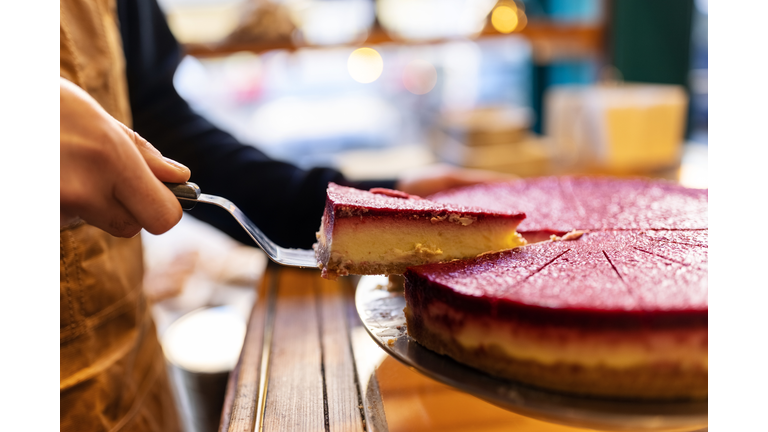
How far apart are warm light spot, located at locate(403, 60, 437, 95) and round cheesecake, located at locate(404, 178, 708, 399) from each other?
11.0 feet

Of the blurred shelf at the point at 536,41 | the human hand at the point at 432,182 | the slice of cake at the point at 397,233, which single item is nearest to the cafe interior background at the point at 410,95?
the blurred shelf at the point at 536,41

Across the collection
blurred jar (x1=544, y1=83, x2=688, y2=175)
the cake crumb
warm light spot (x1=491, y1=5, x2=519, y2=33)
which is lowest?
the cake crumb

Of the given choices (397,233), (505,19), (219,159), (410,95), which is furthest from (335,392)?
(410,95)

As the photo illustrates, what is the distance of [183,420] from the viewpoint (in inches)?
57.5

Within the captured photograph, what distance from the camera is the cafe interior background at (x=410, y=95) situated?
230 cm

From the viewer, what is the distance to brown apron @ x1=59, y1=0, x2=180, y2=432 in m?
1.02

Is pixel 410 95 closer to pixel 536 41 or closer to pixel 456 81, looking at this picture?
pixel 456 81

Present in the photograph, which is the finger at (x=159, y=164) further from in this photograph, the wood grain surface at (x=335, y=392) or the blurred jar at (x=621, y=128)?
the blurred jar at (x=621, y=128)

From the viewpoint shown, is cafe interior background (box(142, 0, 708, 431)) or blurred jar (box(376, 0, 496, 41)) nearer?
cafe interior background (box(142, 0, 708, 431))

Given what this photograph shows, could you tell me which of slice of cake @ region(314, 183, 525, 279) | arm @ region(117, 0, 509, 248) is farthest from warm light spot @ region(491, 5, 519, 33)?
slice of cake @ region(314, 183, 525, 279)

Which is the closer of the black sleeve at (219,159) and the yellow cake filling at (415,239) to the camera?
the yellow cake filling at (415,239)

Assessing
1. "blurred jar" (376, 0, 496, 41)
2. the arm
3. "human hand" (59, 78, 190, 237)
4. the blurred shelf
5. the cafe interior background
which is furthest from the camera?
"blurred jar" (376, 0, 496, 41)

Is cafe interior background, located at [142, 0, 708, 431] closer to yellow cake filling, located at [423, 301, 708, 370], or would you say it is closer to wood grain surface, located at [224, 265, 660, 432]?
wood grain surface, located at [224, 265, 660, 432]

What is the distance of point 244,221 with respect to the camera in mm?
879
